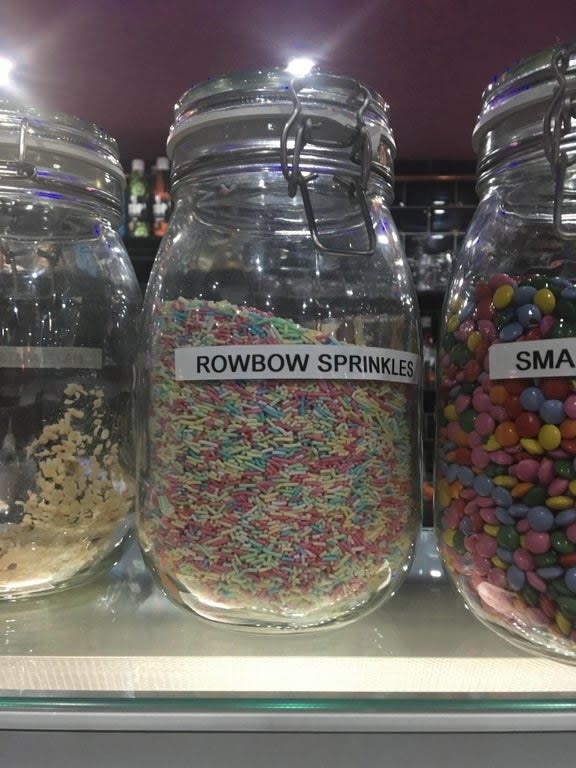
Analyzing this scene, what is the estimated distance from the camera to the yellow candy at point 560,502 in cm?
38

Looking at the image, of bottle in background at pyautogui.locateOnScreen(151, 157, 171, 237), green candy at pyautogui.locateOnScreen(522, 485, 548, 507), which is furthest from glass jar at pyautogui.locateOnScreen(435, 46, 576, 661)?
bottle in background at pyautogui.locateOnScreen(151, 157, 171, 237)

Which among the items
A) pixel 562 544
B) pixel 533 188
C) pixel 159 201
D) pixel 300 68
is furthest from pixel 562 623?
pixel 159 201

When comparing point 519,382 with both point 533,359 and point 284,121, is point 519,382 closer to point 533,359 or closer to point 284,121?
point 533,359

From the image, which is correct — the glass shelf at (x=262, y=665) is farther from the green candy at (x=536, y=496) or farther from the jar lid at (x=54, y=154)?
the jar lid at (x=54, y=154)

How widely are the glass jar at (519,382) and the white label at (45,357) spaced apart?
0.27 metres

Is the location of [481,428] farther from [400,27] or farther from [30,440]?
[400,27]

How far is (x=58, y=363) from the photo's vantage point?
21.0 inches

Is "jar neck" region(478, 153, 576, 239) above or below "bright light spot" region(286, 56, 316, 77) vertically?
below

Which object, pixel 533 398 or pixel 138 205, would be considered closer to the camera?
pixel 533 398

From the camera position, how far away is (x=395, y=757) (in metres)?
0.37

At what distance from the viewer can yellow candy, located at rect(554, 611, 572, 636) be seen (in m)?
0.39

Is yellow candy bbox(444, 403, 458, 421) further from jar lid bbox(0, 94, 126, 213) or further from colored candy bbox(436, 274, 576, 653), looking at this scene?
jar lid bbox(0, 94, 126, 213)

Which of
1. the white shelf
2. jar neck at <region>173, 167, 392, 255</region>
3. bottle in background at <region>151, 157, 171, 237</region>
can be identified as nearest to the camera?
the white shelf

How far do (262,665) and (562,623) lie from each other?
0.57 feet
